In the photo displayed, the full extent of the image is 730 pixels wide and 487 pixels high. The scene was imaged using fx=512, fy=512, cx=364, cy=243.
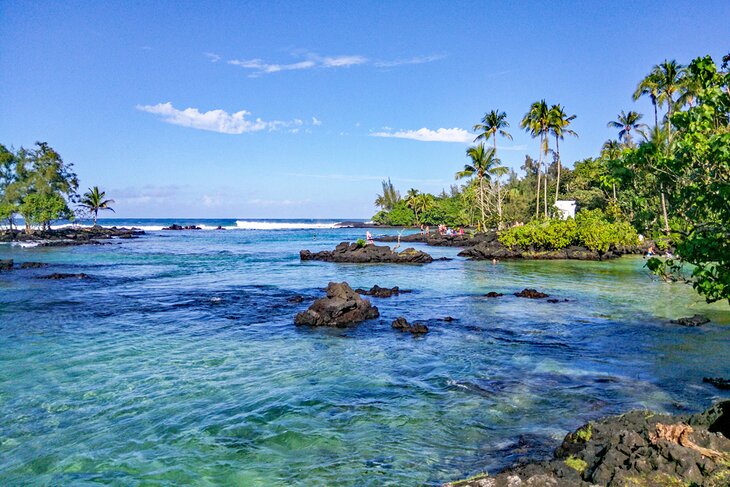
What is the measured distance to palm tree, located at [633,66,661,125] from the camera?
47.7 m

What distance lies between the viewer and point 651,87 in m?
49.4

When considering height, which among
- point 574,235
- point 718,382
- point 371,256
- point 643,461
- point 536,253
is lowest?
point 718,382

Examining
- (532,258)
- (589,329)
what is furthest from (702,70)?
(532,258)

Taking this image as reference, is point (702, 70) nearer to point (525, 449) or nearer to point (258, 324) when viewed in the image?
point (525, 449)

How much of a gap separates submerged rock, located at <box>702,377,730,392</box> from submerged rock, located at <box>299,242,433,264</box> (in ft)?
106

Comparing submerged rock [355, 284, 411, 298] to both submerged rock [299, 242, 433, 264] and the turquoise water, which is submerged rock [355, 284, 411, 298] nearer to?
the turquoise water

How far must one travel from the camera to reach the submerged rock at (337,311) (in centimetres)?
1892

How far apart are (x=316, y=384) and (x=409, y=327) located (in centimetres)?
636

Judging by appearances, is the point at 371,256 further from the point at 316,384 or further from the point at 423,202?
the point at 423,202

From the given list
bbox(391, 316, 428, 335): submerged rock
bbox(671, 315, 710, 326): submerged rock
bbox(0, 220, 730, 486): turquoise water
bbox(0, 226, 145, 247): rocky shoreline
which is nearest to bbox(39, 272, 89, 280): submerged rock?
bbox(0, 220, 730, 486): turquoise water

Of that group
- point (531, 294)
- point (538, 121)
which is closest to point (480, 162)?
point (538, 121)

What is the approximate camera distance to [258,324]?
63.1 ft

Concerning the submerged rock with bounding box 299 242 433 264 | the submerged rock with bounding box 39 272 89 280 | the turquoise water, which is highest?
the submerged rock with bounding box 299 242 433 264

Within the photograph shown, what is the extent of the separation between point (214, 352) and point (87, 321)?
7.60 metres
